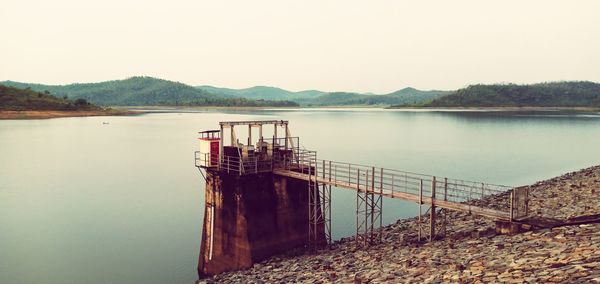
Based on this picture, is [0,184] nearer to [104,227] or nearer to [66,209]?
[66,209]

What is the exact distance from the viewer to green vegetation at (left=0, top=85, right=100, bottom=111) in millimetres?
141125

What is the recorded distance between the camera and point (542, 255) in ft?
44.6

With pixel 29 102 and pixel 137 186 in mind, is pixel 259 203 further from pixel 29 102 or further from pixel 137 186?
pixel 29 102

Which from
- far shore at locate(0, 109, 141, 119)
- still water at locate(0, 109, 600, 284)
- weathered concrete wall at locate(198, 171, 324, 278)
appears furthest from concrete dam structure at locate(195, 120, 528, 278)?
far shore at locate(0, 109, 141, 119)

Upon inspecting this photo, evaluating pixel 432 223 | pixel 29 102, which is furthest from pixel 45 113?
pixel 432 223

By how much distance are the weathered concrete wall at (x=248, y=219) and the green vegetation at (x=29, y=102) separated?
14201 centimetres

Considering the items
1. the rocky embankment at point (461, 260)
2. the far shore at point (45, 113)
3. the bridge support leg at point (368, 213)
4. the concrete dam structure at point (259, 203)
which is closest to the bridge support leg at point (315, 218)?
the concrete dam structure at point (259, 203)

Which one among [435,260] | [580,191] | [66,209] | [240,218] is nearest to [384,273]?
[435,260]

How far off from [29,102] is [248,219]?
504 feet

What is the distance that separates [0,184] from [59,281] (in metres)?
31.3

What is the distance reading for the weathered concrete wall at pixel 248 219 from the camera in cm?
2170

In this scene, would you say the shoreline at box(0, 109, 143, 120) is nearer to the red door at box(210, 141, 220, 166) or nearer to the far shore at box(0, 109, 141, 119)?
the far shore at box(0, 109, 141, 119)

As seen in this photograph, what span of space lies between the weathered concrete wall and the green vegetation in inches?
5591

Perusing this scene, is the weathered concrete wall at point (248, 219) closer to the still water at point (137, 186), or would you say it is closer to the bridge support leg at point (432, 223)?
the still water at point (137, 186)
